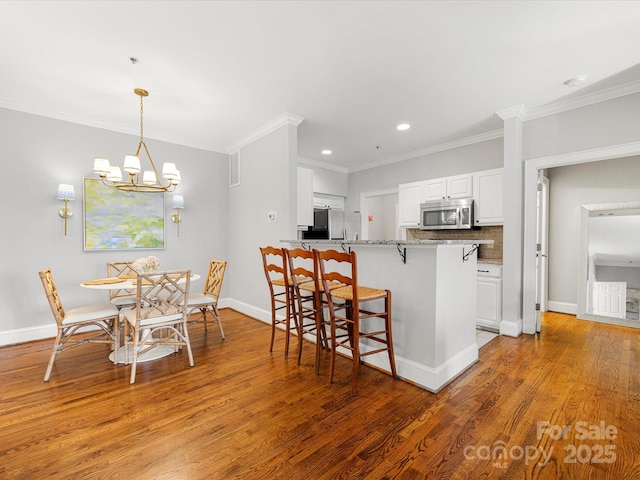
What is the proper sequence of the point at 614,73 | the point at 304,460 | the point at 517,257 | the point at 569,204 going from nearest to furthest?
the point at 304,460 → the point at 614,73 → the point at 517,257 → the point at 569,204

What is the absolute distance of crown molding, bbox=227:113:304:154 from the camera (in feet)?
12.0

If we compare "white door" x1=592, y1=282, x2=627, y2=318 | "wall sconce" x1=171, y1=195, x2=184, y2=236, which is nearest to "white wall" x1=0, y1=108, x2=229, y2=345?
"wall sconce" x1=171, y1=195, x2=184, y2=236

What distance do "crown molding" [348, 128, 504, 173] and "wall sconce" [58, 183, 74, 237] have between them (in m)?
4.74

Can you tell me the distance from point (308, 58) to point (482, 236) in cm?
352

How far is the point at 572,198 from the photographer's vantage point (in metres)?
4.52

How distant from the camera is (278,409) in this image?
6.81 ft

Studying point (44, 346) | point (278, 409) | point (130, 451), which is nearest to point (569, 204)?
point (278, 409)

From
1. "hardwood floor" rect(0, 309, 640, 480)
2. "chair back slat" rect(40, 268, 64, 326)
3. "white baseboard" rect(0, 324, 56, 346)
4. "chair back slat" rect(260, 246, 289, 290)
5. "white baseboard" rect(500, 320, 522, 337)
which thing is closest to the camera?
"hardwood floor" rect(0, 309, 640, 480)

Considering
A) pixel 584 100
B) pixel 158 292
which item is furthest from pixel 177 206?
pixel 584 100

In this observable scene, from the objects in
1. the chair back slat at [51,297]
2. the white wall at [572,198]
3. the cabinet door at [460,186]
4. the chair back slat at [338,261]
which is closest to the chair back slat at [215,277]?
the chair back slat at [51,297]

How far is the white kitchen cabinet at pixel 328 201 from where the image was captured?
5853 mm

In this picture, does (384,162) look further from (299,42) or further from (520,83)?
(299,42)

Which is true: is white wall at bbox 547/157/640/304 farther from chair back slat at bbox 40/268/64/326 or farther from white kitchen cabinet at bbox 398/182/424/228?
chair back slat at bbox 40/268/64/326

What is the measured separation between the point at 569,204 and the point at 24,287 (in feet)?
24.1
